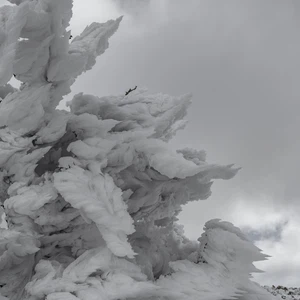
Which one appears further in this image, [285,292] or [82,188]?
[285,292]

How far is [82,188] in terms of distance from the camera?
7.22 meters

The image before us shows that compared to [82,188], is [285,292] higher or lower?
higher

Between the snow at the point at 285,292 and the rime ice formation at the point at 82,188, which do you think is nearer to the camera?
the rime ice formation at the point at 82,188

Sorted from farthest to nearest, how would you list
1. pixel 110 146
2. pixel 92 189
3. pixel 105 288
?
pixel 110 146 < pixel 92 189 < pixel 105 288

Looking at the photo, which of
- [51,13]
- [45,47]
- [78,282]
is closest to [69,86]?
[45,47]

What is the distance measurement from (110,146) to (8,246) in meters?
2.75

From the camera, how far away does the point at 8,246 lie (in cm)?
738

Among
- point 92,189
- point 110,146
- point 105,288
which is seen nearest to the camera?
point 105,288

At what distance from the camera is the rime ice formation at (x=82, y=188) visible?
700 centimetres

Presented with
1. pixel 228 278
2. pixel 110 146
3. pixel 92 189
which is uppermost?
pixel 110 146

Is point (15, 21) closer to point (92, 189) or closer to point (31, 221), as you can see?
point (92, 189)

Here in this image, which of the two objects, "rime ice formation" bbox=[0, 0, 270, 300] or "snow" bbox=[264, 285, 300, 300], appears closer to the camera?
"rime ice formation" bbox=[0, 0, 270, 300]

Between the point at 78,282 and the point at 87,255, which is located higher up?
the point at 87,255

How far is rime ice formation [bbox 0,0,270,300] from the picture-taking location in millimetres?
6996
